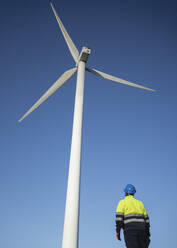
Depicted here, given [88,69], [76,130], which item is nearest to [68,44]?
[88,69]

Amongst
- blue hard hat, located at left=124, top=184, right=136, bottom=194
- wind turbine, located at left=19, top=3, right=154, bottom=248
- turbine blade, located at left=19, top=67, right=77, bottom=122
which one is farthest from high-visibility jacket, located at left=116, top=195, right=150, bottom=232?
turbine blade, located at left=19, top=67, right=77, bottom=122

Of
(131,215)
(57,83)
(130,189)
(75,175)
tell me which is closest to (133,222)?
(131,215)

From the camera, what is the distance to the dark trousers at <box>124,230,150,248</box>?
22.5 feet

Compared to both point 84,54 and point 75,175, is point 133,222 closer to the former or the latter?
point 75,175

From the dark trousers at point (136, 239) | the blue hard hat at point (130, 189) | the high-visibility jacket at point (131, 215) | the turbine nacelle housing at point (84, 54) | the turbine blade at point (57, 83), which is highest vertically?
the turbine nacelle housing at point (84, 54)

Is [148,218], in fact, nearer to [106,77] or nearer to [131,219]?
[131,219]

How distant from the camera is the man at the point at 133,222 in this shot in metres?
6.90

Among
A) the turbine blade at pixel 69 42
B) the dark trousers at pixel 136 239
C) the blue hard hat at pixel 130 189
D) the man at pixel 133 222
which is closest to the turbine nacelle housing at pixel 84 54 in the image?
the turbine blade at pixel 69 42

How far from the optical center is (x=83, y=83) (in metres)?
15.1

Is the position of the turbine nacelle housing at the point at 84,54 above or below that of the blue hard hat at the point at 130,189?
above

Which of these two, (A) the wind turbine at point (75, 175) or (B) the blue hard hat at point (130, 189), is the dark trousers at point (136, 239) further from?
(A) the wind turbine at point (75, 175)

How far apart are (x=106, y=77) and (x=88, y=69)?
2283 mm

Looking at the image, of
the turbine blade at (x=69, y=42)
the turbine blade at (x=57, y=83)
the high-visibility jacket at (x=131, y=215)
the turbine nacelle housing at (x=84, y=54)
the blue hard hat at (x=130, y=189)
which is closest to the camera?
the high-visibility jacket at (x=131, y=215)

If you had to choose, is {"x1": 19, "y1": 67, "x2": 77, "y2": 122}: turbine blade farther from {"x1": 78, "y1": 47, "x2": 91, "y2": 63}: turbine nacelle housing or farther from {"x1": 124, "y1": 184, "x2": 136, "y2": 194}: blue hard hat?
{"x1": 124, "y1": 184, "x2": 136, "y2": 194}: blue hard hat
